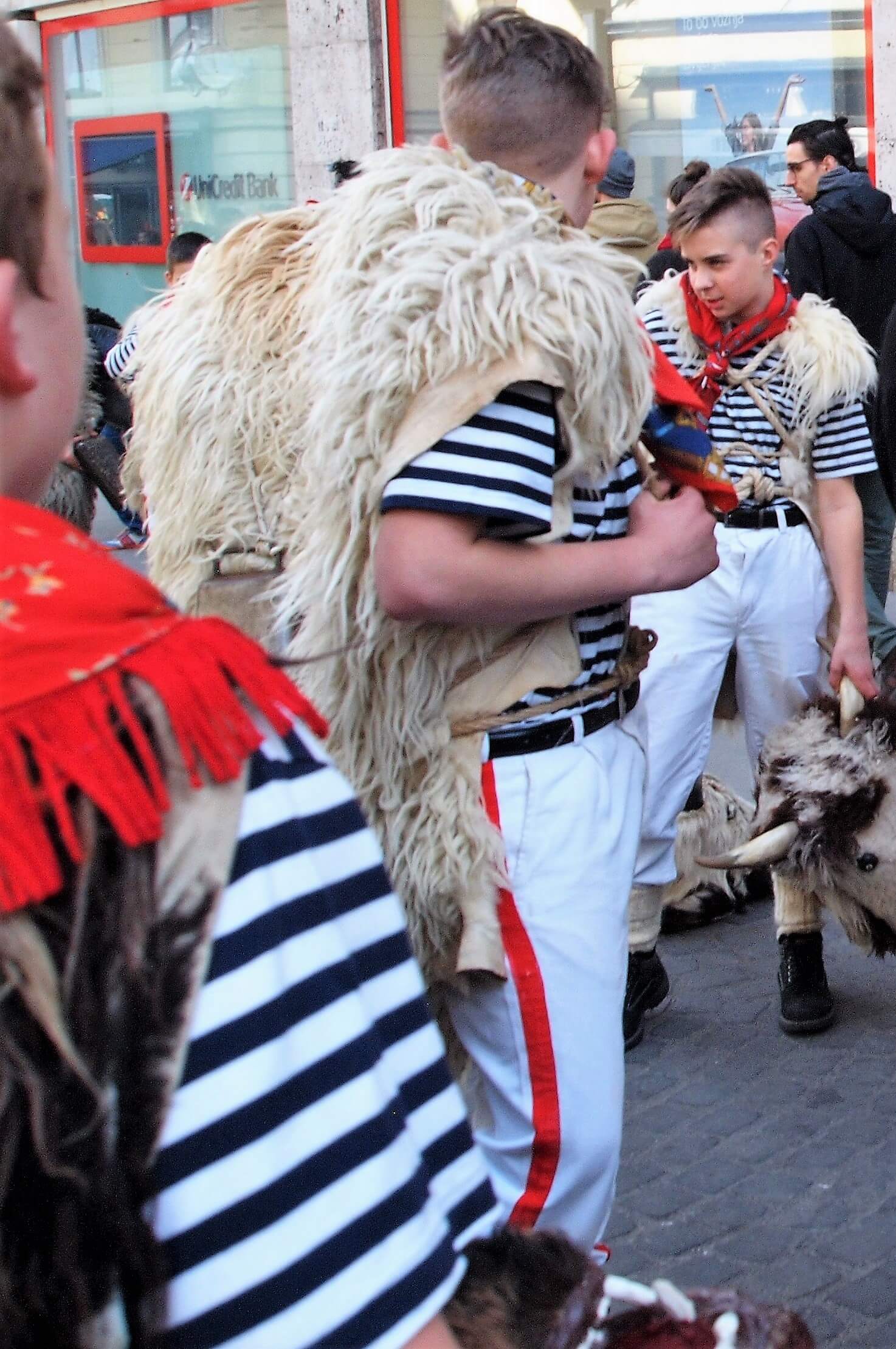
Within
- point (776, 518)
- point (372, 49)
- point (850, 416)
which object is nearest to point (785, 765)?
point (776, 518)

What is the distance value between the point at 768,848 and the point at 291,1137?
3.04 meters

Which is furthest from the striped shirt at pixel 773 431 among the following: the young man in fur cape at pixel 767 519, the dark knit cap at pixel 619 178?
the dark knit cap at pixel 619 178

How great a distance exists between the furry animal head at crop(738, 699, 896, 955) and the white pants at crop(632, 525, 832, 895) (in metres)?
0.38

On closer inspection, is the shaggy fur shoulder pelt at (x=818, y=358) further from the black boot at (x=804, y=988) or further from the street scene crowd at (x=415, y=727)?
the black boot at (x=804, y=988)

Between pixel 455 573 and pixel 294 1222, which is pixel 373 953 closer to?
pixel 294 1222

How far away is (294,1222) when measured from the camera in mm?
832

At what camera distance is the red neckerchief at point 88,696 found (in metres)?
0.81

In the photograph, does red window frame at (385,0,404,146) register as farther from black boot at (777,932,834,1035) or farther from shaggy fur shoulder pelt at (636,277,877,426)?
black boot at (777,932,834,1035)

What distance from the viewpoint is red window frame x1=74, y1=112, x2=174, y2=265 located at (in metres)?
13.4

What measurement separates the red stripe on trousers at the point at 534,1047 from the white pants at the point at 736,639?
193cm

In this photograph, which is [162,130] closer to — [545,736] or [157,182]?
[157,182]

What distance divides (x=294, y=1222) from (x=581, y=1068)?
57.8 inches

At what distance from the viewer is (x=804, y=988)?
4371 millimetres

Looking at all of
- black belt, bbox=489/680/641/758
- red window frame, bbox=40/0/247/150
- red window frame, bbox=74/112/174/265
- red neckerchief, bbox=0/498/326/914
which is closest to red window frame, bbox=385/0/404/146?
red window frame, bbox=40/0/247/150
